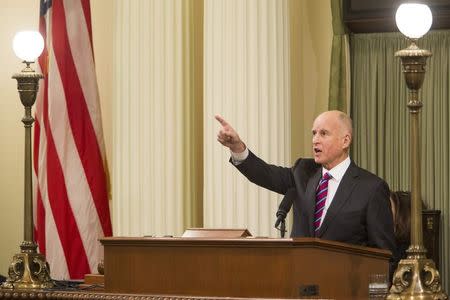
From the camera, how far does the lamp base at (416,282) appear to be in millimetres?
4953

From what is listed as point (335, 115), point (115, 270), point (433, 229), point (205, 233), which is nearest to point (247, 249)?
point (205, 233)

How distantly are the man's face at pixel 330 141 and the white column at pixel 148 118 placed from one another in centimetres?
233

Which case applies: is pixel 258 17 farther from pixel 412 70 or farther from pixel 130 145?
pixel 412 70

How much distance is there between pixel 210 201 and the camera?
8.38 meters

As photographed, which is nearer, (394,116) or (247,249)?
(247,249)

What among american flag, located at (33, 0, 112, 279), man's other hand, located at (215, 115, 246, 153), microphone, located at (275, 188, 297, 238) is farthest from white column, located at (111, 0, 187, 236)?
microphone, located at (275, 188, 297, 238)

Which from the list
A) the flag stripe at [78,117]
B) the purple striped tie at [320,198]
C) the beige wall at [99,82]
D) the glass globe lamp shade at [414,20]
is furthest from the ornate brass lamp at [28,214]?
the beige wall at [99,82]

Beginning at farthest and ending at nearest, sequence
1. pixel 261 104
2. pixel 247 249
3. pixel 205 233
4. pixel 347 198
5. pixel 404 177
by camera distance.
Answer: pixel 404 177 < pixel 261 104 < pixel 347 198 < pixel 205 233 < pixel 247 249

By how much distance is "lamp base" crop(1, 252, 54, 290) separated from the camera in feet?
19.2

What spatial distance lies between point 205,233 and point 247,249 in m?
0.38

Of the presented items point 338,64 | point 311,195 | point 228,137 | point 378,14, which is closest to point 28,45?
point 228,137

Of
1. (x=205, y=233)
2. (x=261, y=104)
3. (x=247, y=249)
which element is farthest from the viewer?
(x=261, y=104)

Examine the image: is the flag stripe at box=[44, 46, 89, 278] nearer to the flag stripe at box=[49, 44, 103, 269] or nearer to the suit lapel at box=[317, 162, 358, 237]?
the flag stripe at box=[49, 44, 103, 269]

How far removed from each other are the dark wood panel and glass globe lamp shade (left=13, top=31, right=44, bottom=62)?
11.0 ft
